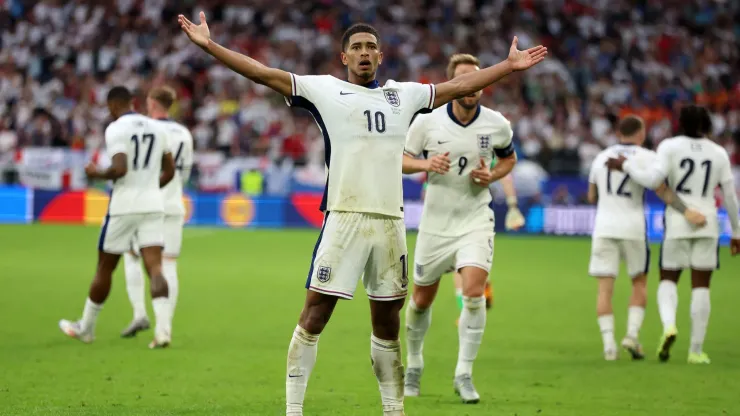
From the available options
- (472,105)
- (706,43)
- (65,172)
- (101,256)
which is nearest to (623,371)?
(472,105)

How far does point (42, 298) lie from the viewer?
46.6ft

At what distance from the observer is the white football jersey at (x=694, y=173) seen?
10422mm

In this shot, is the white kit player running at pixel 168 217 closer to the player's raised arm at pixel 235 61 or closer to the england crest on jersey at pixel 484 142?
the england crest on jersey at pixel 484 142

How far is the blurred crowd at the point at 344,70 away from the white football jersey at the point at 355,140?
19.7 metres

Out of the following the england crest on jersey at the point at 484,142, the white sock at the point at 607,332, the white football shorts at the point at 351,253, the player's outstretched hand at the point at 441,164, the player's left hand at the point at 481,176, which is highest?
the england crest on jersey at the point at 484,142

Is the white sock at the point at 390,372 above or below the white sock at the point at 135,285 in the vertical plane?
above

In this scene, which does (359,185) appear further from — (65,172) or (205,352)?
(65,172)

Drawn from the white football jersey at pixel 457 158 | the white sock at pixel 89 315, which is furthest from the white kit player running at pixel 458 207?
the white sock at pixel 89 315

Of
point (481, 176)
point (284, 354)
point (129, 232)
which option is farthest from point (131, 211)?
point (481, 176)

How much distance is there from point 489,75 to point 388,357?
1.73 m

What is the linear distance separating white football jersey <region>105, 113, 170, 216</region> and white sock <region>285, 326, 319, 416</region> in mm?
4677

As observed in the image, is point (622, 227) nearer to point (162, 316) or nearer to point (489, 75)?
point (162, 316)

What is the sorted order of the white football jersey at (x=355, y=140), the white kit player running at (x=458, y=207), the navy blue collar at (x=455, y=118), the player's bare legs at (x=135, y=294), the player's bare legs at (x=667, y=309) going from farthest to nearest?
the player's bare legs at (x=135, y=294), the player's bare legs at (x=667, y=309), the navy blue collar at (x=455, y=118), the white kit player running at (x=458, y=207), the white football jersey at (x=355, y=140)

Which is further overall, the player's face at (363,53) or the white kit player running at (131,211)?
the white kit player running at (131,211)
